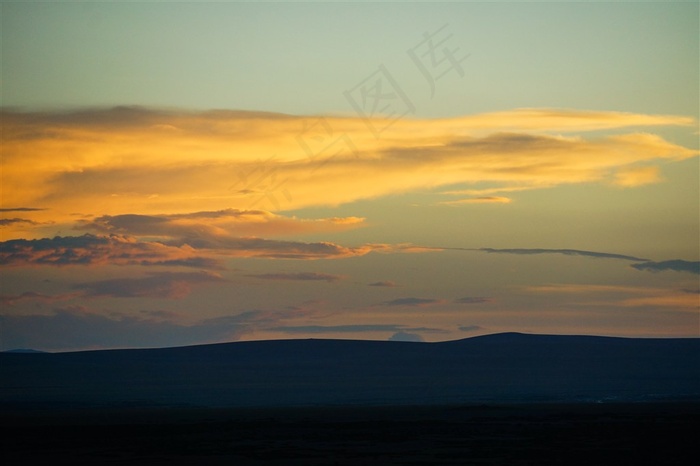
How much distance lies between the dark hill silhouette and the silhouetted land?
25 cm

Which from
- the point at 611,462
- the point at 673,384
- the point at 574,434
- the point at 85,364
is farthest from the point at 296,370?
the point at 611,462

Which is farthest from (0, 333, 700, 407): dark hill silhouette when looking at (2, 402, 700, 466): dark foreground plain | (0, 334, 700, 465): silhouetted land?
(2, 402, 700, 466): dark foreground plain

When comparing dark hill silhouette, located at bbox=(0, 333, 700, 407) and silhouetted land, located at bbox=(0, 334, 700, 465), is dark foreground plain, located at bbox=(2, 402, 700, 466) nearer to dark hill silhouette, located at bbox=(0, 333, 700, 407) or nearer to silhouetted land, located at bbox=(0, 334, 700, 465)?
silhouetted land, located at bbox=(0, 334, 700, 465)

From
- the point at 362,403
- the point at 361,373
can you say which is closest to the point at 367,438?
the point at 362,403

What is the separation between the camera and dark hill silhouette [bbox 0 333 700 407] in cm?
8419

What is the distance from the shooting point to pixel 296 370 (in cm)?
11431

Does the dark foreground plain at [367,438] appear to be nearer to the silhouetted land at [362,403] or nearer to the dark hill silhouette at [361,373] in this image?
the silhouetted land at [362,403]

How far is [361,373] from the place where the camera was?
111m

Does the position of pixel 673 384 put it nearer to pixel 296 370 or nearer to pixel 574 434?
pixel 296 370

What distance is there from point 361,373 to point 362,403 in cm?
3478

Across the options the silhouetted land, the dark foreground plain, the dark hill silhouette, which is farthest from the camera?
the dark hill silhouette

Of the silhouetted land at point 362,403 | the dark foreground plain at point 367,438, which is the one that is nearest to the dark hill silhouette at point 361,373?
the silhouetted land at point 362,403

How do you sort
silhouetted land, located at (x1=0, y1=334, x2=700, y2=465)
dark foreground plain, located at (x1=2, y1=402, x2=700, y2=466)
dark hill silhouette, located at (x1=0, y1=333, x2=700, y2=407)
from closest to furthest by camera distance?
dark foreground plain, located at (x1=2, y1=402, x2=700, y2=466), silhouetted land, located at (x1=0, y1=334, x2=700, y2=465), dark hill silhouette, located at (x1=0, y1=333, x2=700, y2=407)

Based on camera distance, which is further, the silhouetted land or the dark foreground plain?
the silhouetted land
